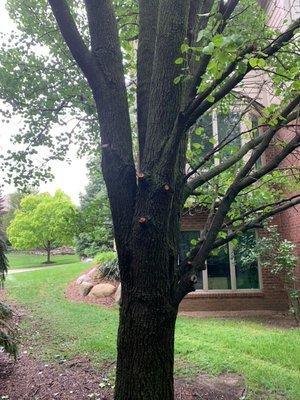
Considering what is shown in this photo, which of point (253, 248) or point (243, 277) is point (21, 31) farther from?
point (243, 277)

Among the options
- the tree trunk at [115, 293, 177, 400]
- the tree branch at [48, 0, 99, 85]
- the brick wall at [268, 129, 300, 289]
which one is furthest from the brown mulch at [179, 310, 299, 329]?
the tree branch at [48, 0, 99, 85]

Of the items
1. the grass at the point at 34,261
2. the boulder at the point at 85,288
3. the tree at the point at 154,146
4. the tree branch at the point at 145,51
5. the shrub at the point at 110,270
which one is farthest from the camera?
the grass at the point at 34,261

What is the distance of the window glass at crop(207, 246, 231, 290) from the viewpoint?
1018 centimetres

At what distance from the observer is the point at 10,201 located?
3762 cm

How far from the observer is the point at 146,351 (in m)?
2.37

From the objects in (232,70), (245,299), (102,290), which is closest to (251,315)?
(245,299)

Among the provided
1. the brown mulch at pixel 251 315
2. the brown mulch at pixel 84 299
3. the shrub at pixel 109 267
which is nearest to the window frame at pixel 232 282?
the brown mulch at pixel 251 315

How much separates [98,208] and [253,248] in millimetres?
6104

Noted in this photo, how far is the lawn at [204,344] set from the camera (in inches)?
190

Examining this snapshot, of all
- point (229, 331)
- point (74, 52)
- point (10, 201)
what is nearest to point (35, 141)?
point (74, 52)

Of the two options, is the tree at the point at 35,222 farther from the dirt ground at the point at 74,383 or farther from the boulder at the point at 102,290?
the dirt ground at the point at 74,383

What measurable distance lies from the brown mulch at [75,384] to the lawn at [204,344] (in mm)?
256

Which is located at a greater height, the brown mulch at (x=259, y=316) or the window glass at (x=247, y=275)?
the window glass at (x=247, y=275)

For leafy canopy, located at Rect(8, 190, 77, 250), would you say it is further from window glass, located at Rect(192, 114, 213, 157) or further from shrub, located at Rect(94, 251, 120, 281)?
window glass, located at Rect(192, 114, 213, 157)
